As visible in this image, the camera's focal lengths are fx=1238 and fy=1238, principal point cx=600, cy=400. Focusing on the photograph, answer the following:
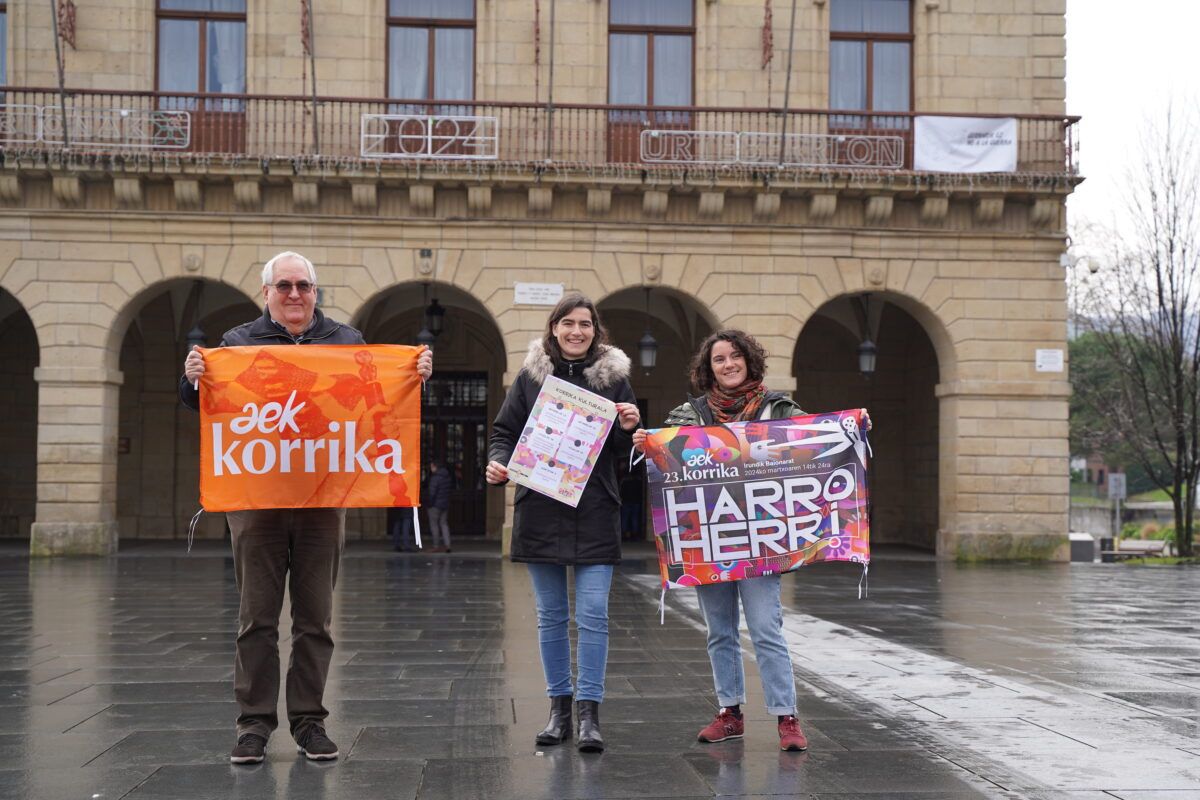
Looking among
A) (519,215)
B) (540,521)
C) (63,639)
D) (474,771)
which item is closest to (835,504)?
(540,521)

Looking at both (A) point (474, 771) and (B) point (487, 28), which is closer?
(A) point (474, 771)

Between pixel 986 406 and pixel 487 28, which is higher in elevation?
pixel 487 28

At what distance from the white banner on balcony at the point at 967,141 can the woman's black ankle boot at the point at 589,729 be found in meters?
16.1

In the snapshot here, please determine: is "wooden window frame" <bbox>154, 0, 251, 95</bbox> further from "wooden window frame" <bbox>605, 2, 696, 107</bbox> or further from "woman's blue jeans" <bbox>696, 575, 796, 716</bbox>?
"woman's blue jeans" <bbox>696, 575, 796, 716</bbox>

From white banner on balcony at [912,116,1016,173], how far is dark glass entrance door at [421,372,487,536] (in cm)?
1000

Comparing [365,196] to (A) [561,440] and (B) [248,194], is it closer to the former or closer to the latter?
(B) [248,194]

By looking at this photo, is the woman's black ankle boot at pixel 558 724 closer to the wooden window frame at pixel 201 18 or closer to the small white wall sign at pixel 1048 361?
the small white wall sign at pixel 1048 361

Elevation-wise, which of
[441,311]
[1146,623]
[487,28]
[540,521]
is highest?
[487,28]

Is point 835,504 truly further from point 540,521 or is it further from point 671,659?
point 671,659

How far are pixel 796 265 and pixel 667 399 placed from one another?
5582 mm

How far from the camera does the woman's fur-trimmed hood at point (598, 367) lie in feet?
18.7

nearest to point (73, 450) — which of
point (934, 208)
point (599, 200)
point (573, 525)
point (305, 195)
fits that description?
point (305, 195)

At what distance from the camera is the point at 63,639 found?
30.8 feet

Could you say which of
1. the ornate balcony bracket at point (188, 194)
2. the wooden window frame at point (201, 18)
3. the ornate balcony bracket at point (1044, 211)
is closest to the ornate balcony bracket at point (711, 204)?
the ornate balcony bracket at point (1044, 211)
